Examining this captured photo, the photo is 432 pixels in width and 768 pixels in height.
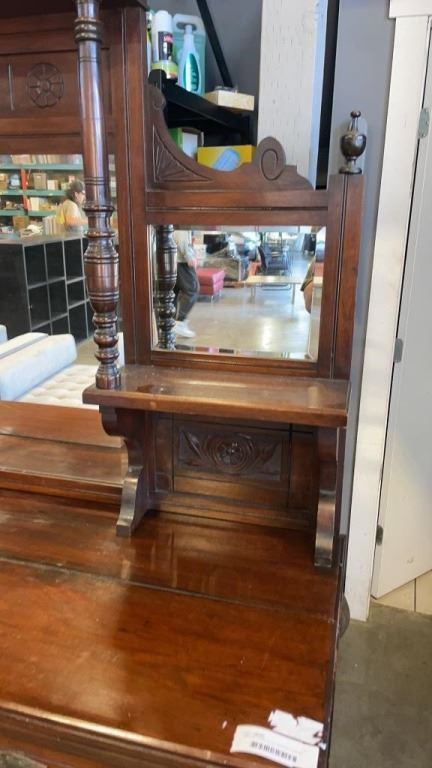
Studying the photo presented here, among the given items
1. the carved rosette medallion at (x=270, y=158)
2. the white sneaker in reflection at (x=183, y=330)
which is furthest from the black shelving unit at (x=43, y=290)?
the carved rosette medallion at (x=270, y=158)

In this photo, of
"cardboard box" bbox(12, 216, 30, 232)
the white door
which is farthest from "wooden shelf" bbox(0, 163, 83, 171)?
the white door

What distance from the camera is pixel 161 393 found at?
3.02 feet

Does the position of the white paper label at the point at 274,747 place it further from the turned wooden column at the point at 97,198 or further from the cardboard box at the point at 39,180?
the cardboard box at the point at 39,180

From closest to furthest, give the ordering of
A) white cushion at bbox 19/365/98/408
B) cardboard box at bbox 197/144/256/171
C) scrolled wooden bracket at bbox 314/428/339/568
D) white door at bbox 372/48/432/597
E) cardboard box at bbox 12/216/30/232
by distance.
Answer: scrolled wooden bracket at bbox 314/428/339/568, cardboard box at bbox 197/144/256/171, cardboard box at bbox 12/216/30/232, white cushion at bbox 19/365/98/408, white door at bbox 372/48/432/597

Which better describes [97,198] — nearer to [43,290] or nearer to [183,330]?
[183,330]

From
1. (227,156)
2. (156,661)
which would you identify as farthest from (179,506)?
(227,156)

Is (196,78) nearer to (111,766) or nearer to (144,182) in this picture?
(144,182)

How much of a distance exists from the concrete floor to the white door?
160mm

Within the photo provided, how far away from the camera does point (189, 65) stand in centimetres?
108

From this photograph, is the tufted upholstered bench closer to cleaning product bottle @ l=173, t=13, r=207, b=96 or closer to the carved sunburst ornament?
the carved sunburst ornament

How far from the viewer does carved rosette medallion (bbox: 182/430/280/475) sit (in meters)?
1.05

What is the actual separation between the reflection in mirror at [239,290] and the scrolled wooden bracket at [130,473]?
180 mm

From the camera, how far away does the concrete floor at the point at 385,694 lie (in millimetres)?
1344

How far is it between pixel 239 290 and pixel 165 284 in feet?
0.49
